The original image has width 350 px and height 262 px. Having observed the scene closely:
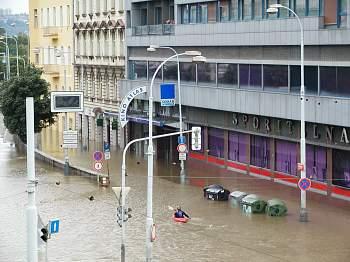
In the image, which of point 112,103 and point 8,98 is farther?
point 112,103

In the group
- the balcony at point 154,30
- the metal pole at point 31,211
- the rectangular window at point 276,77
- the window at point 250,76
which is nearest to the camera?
the metal pole at point 31,211

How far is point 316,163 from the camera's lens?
190ft

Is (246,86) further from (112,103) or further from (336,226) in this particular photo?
(112,103)

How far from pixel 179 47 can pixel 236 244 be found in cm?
3585

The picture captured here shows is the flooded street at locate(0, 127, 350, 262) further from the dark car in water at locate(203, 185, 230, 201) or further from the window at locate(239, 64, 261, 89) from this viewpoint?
the window at locate(239, 64, 261, 89)

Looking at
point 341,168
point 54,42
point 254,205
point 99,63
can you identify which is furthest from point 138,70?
point 254,205

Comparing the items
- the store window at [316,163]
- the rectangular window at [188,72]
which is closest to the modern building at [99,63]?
the rectangular window at [188,72]

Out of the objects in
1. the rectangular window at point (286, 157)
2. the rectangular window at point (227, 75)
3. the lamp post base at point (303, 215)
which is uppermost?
the rectangular window at point (227, 75)

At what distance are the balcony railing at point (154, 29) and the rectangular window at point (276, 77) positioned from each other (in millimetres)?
16234

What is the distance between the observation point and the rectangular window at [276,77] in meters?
60.1

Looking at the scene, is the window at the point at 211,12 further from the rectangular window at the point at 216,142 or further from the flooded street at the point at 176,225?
the flooded street at the point at 176,225

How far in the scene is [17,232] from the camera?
148 ft

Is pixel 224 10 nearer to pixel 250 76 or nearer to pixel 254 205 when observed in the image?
pixel 250 76

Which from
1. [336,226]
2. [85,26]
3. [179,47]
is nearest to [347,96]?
[336,226]
